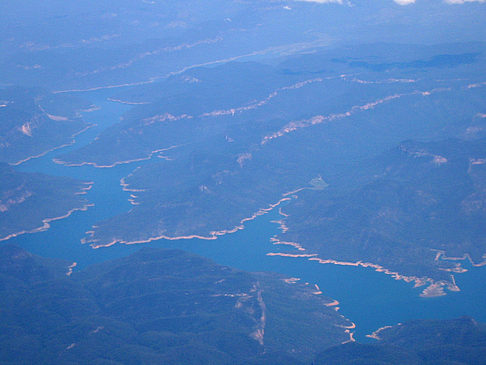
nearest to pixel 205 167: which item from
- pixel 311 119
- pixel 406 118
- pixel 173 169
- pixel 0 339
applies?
pixel 173 169

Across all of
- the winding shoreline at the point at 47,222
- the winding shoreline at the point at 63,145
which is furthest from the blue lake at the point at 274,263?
the winding shoreline at the point at 63,145

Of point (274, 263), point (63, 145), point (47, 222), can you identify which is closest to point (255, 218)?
point (274, 263)

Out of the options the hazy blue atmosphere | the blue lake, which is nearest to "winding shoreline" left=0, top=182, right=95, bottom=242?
the hazy blue atmosphere

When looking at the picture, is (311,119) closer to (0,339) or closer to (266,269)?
(266,269)

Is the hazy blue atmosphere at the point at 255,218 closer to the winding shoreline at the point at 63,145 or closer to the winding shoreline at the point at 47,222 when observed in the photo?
the winding shoreline at the point at 47,222

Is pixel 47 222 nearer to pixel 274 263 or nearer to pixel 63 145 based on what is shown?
pixel 274 263
